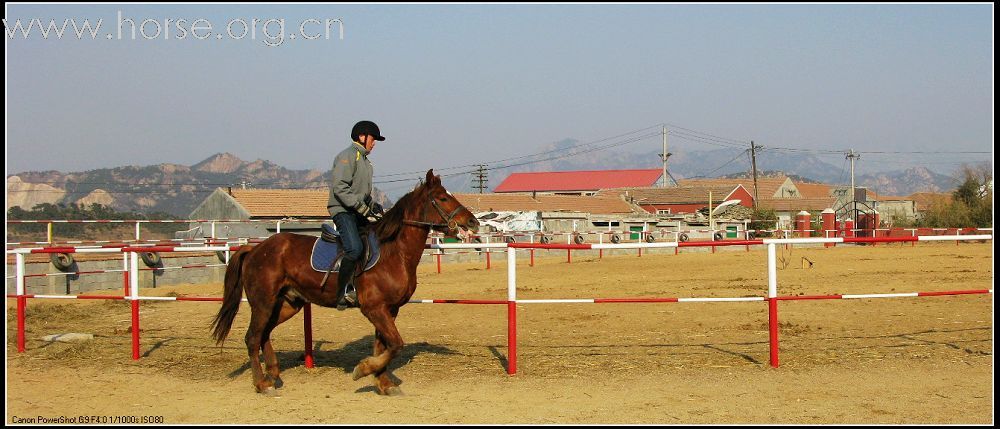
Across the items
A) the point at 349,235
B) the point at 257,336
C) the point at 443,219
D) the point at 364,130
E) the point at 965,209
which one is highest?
the point at 364,130

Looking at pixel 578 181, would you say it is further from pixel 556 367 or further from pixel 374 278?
pixel 374 278

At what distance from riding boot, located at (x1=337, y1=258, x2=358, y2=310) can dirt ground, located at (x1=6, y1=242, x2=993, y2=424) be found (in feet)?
2.57

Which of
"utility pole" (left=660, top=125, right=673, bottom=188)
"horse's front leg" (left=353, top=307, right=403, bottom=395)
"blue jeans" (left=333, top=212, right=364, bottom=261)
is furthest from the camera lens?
"utility pole" (left=660, top=125, right=673, bottom=188)

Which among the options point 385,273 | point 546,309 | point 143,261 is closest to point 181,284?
point 143,261

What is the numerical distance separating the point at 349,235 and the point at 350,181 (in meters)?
0.49

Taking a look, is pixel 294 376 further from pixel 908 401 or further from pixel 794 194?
pixel 794 194

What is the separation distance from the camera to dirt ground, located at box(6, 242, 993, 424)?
6.50 m

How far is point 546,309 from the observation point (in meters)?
13.8

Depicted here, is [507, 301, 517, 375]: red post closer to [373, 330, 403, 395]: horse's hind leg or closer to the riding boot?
[373, 330, 403, 395]: horse's hind leg

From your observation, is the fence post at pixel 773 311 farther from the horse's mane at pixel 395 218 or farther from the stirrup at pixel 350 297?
the stirrup at pixel 350 297

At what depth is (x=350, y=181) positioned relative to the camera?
24.5 ft

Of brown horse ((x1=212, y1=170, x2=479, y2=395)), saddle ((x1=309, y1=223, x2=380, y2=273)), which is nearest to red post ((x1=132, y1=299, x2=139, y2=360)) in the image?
brown horse ((x1=212, y1=170, x2=479, y2=395))

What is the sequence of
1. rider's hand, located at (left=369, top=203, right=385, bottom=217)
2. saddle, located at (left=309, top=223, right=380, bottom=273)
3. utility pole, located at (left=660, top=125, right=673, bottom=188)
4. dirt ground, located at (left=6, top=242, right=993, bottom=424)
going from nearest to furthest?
dirt ground, located at (left=6, top=242, right=993, bottom=424), saddle, located at (left=309, top=223, right=380, bottom=273), rider's hand, located at (left=369, top=203, right=385, bottom=217), utility pole, located at (left=660, top=125, right=673, bottom=188)

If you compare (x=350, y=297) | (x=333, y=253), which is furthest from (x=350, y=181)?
(x=350, y=297)
